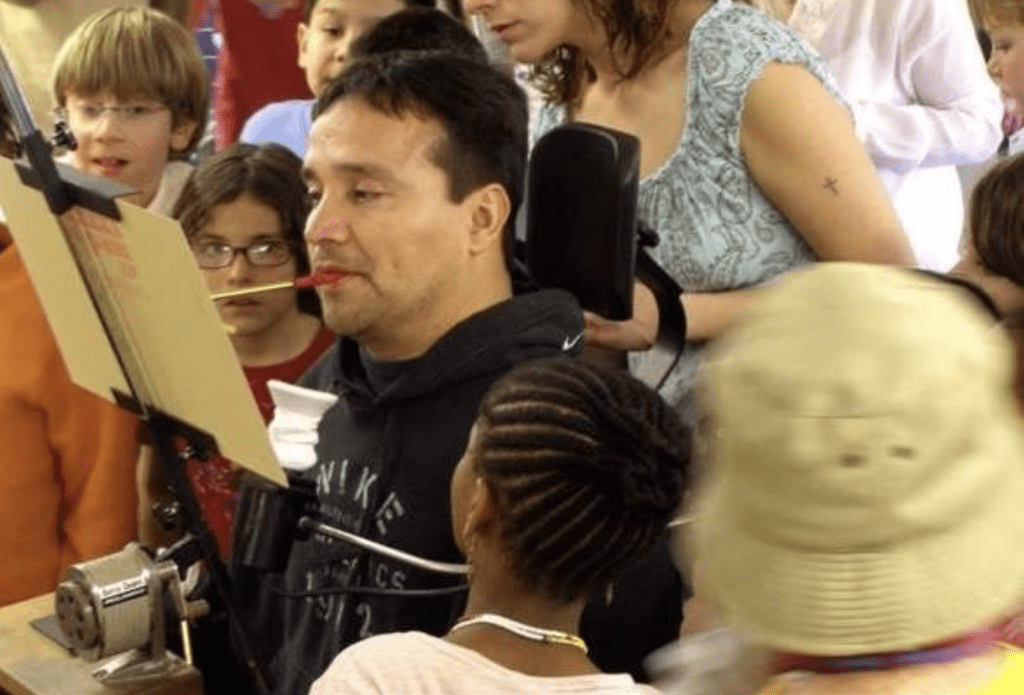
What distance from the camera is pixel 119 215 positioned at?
58.1 inches

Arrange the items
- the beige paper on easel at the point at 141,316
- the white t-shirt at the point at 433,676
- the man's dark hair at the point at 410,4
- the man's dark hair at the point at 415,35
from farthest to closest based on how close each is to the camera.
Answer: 1. the man's dark hair at the point at 410,4
2. the man's dark hair at the point at 415,35
3. the beige paper on easel at the point at 141,316
4. the white t-shirt at the point at 433,676

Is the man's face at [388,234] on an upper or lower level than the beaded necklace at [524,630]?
upper

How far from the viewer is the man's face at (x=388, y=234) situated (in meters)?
1.62

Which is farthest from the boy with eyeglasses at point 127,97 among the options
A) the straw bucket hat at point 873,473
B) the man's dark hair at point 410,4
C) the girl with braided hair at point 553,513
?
the straw bucket hat at point 873,473

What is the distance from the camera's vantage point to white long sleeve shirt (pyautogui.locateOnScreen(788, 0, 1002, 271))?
2.71 metres

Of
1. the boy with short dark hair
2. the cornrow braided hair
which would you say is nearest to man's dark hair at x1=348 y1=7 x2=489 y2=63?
the boy with short dark hair

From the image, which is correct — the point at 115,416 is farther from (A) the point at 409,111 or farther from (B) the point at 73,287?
(A) the point at 409,111

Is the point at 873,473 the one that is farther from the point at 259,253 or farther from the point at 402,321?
the point at 259,253

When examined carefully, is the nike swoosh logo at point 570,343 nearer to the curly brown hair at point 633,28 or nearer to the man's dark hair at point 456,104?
the man's dark hair at point 456,104

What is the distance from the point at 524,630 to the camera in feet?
4.33

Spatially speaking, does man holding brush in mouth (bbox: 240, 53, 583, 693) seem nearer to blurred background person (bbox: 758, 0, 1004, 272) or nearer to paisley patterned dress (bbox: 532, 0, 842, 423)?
paisley patterned dress (bbox: 532, 0, 842, 423)

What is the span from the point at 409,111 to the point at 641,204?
0.41m

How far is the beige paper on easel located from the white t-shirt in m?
0.21

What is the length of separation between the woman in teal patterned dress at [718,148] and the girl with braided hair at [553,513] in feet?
1.49
